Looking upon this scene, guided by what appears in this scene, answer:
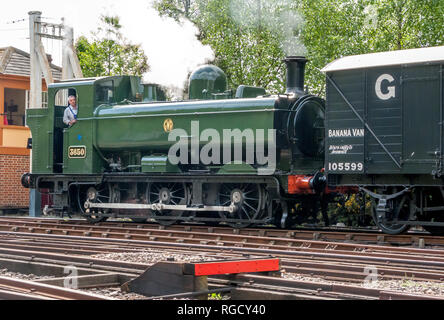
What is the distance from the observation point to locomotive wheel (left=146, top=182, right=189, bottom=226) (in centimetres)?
1585

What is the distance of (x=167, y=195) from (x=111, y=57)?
1499 cm

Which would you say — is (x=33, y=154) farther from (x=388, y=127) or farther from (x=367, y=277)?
(x=367, y=277)

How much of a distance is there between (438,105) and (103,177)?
8240 mm

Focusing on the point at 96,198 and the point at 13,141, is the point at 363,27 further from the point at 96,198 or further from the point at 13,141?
the point at 13,141

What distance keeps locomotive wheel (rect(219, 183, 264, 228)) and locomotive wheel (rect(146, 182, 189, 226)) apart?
3.49ft

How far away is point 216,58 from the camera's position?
23109mm

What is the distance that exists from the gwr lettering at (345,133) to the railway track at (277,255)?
A: 7.83ft

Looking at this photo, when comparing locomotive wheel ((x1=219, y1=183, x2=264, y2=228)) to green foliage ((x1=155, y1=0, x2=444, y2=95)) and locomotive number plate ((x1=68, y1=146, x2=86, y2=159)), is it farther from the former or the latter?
green foliage ((x1=155, y1=0, x2=444, y2=95))

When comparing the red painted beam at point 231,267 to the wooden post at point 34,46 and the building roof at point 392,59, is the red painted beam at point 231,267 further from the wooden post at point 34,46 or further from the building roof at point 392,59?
the wooden post at point 34,46

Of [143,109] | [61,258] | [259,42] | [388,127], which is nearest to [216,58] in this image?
[259,42]

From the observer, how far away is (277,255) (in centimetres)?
989

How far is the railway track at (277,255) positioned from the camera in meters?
6.75

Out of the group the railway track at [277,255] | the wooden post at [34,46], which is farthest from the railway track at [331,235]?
the wooden post at [34,46]

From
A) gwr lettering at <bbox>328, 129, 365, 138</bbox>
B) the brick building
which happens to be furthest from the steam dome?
the brick building
